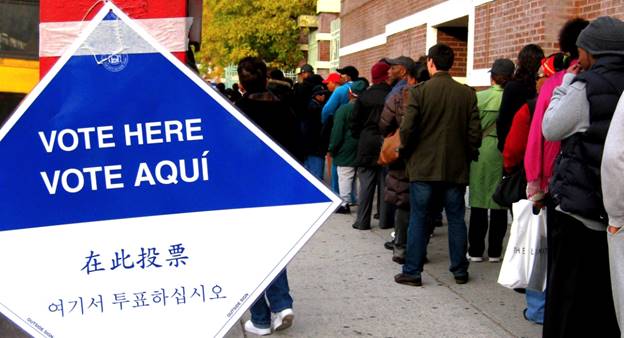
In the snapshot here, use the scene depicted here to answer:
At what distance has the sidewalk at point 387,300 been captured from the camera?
5090 mm

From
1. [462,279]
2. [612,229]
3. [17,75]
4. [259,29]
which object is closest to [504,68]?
[462,279]

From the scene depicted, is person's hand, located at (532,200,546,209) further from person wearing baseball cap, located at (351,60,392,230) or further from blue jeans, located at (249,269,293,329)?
person wearing baseball cap, located at (351,60,392,230)

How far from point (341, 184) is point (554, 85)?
17.5 feet

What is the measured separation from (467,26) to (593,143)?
922cm

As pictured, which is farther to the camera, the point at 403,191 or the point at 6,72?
the point at 403,191

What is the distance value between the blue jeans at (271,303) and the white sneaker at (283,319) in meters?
0.03

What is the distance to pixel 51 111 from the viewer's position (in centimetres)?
254

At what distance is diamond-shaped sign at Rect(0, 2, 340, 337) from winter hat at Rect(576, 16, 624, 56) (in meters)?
1.86

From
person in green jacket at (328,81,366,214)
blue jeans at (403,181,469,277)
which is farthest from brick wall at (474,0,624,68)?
blue jeans at (403,181,469,277)

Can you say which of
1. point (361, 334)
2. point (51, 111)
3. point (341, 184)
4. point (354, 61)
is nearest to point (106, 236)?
point (51, 111)

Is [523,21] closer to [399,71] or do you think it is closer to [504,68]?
[399,71]

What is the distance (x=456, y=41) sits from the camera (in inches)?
504

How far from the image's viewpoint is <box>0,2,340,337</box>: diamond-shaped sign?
2.54 meters

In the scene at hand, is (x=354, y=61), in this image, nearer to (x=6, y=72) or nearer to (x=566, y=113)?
(x=6, y=72)
